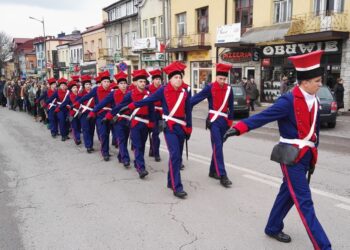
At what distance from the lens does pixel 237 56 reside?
23125 millimetres

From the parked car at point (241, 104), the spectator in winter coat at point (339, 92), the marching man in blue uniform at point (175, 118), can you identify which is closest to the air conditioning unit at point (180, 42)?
the parked car at point (241, 104)

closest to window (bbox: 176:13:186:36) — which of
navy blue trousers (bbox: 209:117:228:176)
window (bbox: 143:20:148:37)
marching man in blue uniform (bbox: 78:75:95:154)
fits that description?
window (bbox: 143:20:148:37)

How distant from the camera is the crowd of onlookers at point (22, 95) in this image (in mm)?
17903

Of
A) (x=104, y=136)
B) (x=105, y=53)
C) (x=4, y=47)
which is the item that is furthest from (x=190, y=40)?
(x=4, y=47)

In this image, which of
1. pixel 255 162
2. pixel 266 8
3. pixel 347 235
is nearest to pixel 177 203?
pixel 347 235

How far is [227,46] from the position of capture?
22.6 metres

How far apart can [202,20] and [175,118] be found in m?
21.7

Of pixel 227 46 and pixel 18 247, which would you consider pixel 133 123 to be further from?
pixel 227 46

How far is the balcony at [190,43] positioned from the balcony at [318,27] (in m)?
7.83

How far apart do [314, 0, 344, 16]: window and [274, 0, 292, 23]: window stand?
5.60 feet

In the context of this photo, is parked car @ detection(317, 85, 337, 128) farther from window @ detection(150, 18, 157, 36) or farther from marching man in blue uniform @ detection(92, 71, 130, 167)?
window @ detection(150, 18, 157, 36)

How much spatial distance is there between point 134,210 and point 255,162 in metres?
3.48

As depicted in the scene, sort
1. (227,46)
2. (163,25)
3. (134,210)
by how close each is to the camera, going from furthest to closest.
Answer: (163,25)
(227,46)
(134,210)

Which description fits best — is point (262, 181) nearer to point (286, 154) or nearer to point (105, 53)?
point (286, 154)
